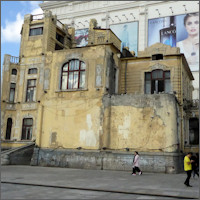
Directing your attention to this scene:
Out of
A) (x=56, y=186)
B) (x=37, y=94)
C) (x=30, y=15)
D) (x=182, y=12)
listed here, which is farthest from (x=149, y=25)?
(x=56, y=186)

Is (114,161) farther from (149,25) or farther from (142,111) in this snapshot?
(149,25)

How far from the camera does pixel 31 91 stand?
28.6 metres

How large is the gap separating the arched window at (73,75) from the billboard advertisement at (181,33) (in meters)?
31.9

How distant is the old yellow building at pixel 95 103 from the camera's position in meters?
20.4

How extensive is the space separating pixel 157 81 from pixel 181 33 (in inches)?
1221

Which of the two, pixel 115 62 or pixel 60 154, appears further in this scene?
pixel 115 62

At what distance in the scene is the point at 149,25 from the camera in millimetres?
55281

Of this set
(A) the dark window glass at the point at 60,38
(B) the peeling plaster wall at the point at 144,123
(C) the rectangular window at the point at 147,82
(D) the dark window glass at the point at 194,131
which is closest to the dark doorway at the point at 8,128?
(A) the dark window glass at the point at 60,38

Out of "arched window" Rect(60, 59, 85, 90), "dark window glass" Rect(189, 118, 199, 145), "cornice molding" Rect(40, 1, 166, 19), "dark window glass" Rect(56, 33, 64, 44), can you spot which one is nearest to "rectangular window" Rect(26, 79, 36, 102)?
"arched window" Rect(60, 59, 85, 90)

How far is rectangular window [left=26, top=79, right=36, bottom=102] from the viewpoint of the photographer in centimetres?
2834

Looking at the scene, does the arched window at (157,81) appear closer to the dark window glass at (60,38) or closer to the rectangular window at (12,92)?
the dark window glass at (60,38)

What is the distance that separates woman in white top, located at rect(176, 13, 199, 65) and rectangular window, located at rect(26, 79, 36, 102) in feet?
107

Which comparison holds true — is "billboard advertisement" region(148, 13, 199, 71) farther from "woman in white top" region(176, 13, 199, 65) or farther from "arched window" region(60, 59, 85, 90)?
"arched window" region(60, 59, 85, 90)

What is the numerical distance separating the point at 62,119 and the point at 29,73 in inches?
340
